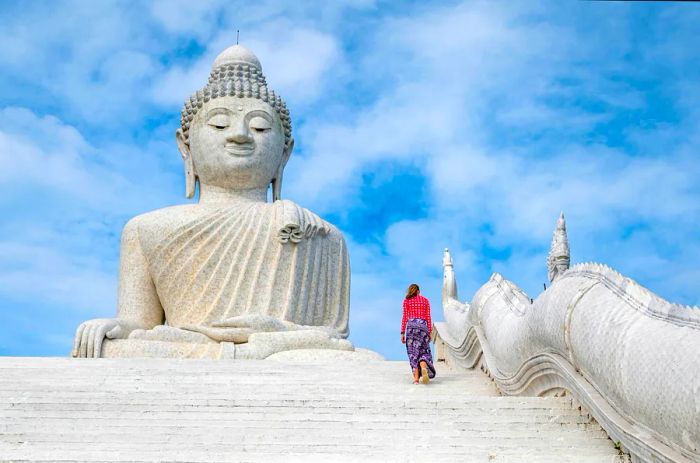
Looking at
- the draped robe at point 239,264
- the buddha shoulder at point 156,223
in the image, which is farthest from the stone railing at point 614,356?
A: the buddha shoulder at point 156,223

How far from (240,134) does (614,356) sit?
23.9ft

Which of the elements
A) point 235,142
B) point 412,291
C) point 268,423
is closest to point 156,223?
point 235,142

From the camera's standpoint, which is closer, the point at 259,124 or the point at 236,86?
the point at 259,124

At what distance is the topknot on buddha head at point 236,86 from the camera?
1170 cm

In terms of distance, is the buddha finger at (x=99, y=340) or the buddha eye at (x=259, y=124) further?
the buddha eye at (x=259, y=124)

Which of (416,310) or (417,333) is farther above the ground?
(416,310)

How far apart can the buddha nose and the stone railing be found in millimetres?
4888

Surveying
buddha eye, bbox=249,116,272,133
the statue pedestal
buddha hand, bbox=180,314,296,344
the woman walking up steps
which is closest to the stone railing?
the woman walking up steps

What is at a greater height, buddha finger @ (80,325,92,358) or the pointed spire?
the pointed spire

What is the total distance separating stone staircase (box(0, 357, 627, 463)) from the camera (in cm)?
489

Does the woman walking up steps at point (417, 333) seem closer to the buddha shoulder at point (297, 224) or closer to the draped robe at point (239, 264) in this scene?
the draped robe at point (239, 264)

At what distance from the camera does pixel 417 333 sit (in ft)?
24.7

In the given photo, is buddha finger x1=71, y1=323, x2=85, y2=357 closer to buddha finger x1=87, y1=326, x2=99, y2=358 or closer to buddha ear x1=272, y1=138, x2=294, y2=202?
buddha finger x1=87, y1=326, x2=99, y2=358

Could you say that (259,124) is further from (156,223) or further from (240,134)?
(156,223)
